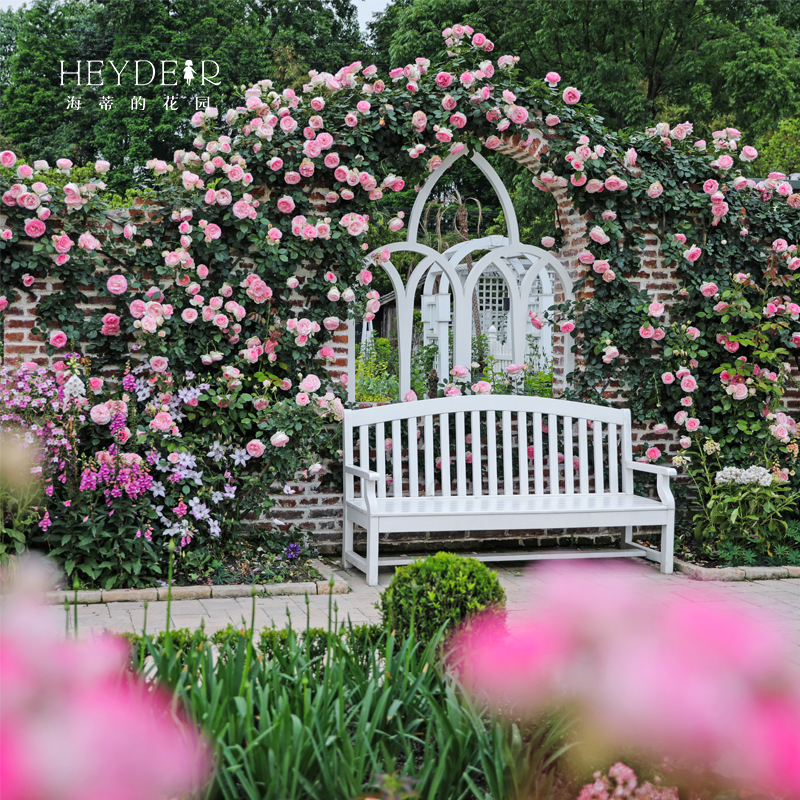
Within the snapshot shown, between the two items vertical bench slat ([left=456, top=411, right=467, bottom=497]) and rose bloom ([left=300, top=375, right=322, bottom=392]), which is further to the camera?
vertical bench slat ([left=456, top=411, right=467, bottom=497])

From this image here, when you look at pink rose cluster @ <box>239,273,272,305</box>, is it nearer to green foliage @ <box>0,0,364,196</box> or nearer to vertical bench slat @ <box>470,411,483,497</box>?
vertical bench slat @ <box>470,411,483,497</box>

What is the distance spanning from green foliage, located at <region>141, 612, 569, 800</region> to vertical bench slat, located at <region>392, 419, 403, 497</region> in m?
3.06

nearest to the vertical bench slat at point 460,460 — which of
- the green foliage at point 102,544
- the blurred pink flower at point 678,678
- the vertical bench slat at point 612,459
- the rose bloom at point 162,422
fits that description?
the vertical bench slat at point 612,459

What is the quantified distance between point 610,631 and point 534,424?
16.7 ft

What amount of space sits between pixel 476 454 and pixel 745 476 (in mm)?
1759

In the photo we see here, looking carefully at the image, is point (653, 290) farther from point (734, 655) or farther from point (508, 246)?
point (734, 655)

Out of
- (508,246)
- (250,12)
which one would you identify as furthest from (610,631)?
(250,12)

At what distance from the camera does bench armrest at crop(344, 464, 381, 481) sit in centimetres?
511

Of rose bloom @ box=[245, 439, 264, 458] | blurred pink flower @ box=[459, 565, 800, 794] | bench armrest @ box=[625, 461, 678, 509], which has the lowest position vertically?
bench armrest @ box=[625, 461, 678, 509]

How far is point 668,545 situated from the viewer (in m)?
5.54

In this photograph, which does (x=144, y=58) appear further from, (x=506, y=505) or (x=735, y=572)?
(x=735, y=572)

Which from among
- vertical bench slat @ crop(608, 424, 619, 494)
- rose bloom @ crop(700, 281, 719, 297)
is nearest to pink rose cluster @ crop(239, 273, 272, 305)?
vertical bench slat @ crop(608, 424, 619, 494)

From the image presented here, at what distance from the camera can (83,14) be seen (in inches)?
1058

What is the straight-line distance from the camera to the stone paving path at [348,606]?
13.4 ft
